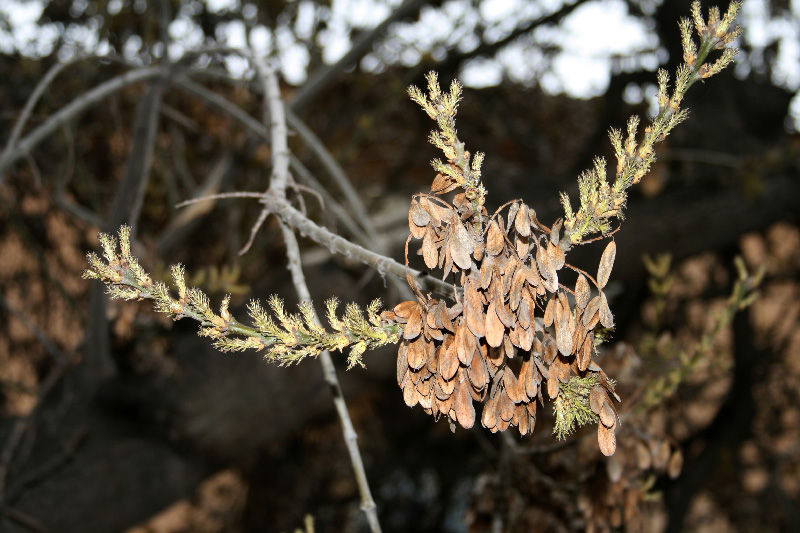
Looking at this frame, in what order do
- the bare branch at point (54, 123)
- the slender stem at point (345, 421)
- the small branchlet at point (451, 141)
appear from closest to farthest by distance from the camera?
the small branchlet at point (451, 141) < the slender stem at point (345, 421) < the bare branch at point (54, 123)

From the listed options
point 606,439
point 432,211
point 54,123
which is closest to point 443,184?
point 432,211

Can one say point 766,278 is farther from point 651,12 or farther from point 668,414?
→ point 668,414

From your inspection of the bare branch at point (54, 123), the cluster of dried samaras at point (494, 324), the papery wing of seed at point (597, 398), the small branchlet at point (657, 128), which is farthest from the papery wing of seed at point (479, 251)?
the bare branch at point (54, 123)

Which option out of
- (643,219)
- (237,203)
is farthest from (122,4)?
(643,219)

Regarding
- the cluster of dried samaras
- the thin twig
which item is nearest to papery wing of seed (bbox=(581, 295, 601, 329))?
the cluster of dried samaras

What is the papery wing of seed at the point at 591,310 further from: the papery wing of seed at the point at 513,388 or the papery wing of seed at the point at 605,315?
the papery wing of seed at the point at 513,388

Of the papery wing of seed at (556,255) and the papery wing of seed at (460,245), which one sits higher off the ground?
the papery wing of seed at (460,245)

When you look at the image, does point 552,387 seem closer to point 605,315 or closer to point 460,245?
point 605,315

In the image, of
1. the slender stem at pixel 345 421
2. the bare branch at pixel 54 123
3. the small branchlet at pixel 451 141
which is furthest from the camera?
the bare branch at pixel 54 123
